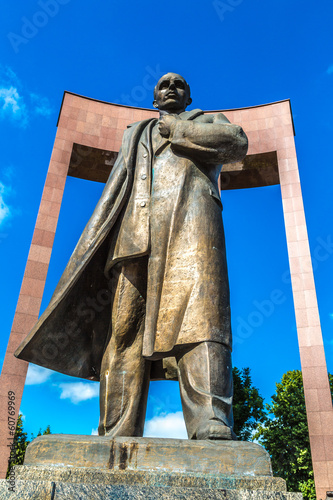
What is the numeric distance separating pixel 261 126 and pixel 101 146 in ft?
20.1

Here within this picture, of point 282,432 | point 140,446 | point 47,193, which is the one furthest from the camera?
point 282,432

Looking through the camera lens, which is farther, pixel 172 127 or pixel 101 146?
pixel 101 146

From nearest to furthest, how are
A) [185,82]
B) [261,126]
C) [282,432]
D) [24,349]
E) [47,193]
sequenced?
[24,349] < [185,82] < [47,193] < [261,126] < [282,432]

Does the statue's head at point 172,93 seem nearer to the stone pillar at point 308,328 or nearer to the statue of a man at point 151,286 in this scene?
the statue of a man at point 151,286

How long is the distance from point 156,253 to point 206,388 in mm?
1036

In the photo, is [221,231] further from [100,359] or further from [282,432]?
[282,432]

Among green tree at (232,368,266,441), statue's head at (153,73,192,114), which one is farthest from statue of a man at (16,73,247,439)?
green tree at (232,368,266,441)

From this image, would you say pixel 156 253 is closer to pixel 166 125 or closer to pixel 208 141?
pixel 208 141

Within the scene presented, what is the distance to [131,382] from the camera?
3.42 m

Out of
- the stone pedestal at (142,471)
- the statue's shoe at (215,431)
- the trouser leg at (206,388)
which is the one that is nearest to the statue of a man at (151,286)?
the trouser leg at (206,388)

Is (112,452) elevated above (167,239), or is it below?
below

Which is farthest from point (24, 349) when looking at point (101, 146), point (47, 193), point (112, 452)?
point (101, 146)

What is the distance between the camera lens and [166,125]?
153 inches

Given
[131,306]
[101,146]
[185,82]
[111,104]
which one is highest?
[111,104]
